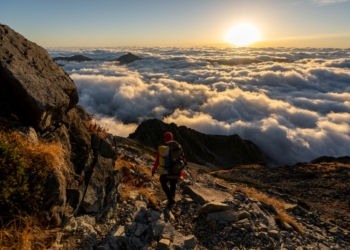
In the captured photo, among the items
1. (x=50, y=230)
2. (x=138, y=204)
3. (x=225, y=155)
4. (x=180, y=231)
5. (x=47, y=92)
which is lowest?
(x=225, y=155)

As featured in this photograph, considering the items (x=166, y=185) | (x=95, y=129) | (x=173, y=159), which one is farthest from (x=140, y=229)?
(x=95, y=129)

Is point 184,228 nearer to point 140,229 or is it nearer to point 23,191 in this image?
point 140,229

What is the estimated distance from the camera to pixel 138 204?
10.3 m

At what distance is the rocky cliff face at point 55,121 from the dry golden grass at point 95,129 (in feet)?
0.63

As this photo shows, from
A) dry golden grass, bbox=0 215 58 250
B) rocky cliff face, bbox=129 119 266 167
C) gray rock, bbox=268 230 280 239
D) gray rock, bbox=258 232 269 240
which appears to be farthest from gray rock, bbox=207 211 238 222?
rocky cliff face, bbox=129 119 266 167

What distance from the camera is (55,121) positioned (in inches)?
346

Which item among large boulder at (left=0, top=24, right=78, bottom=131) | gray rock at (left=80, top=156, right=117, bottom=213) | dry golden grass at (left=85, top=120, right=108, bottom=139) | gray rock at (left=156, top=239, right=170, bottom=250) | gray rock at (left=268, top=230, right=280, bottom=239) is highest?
large boulder at (left=0, top=24, right=78, bottom=131)

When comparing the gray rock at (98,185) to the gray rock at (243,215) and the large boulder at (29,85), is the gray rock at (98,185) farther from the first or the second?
the gray rock at (243,215)

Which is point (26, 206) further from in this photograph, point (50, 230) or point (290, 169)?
point (290, 169)

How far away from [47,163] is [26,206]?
3.63ft

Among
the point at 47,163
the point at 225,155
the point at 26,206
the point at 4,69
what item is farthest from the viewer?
the point at 225,155

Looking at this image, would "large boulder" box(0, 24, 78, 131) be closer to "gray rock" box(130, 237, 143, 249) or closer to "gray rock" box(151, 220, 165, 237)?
"gray rock" box(130, 237, 143, 249)

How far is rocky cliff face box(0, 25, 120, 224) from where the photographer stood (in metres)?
7.58

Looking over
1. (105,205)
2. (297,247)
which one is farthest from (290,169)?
(105,205)
